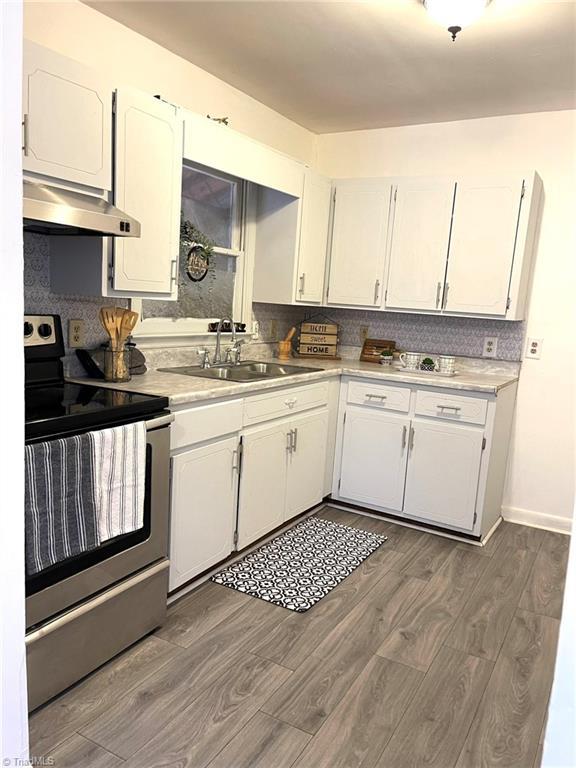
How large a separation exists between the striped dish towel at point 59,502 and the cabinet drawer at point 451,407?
2.07m

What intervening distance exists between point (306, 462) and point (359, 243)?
147cm

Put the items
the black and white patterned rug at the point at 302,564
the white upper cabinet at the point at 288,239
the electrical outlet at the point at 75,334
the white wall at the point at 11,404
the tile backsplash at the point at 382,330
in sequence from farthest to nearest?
the white upper cabinet at the point at 288,239 → the tile backsplash at the point at 382,330 → the black and white patterned rug at the point at 302,564 → the electrical outlet at the point at 75,334 → the white wall at the point at 11,404

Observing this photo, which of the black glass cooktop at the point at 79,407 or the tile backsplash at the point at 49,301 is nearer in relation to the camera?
the black glass cooktop at the point at 79,407

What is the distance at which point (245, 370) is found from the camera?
3.44 m

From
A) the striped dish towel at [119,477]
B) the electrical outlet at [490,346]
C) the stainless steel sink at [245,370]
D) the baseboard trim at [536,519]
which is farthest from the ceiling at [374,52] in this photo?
the baseboard trim at [536,519]

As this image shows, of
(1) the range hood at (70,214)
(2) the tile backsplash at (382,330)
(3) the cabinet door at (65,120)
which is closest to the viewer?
(1) the range hood at (70,214)

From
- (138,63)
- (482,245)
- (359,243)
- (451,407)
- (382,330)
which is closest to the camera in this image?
(138,63)

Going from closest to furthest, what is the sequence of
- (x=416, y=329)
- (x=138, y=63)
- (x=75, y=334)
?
(x=75, y=334) < (x=138, y=63) < (x=416, y=329)

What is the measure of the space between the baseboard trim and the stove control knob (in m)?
2.91

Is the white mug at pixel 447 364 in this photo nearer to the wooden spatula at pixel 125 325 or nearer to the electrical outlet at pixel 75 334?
the wooden spatula at pixel 125 325

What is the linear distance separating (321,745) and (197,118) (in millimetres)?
2505

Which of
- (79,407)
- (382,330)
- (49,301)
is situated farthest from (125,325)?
(382,330)

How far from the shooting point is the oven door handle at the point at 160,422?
2.05 metres

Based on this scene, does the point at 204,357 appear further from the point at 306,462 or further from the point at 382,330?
the point at 382,330
